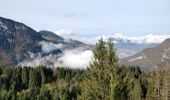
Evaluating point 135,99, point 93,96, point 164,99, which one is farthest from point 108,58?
point 135,99

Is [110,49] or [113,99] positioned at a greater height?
[110,49]

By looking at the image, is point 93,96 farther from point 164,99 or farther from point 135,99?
point 135,99

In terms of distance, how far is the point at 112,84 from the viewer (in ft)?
121

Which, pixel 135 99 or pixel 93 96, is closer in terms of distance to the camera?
pixel 93 96

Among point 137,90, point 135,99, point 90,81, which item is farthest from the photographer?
point 137,90

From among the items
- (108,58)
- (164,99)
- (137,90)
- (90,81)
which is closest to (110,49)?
(108,58)

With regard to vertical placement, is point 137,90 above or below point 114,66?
below

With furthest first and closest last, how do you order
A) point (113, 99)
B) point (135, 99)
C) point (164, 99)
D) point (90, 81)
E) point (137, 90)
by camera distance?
point (137, 90) < point (135, 99) < point (164, 99) < point (90, 81) < point (113, 99)

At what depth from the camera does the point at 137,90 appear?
172625mm

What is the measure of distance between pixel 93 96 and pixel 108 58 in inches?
149

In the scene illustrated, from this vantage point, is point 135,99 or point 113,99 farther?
point 135,99

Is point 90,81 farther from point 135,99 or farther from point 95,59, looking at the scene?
point 135,99

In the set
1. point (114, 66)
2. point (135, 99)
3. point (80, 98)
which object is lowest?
point (135, 99)

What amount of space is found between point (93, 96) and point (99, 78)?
1.75 metres
